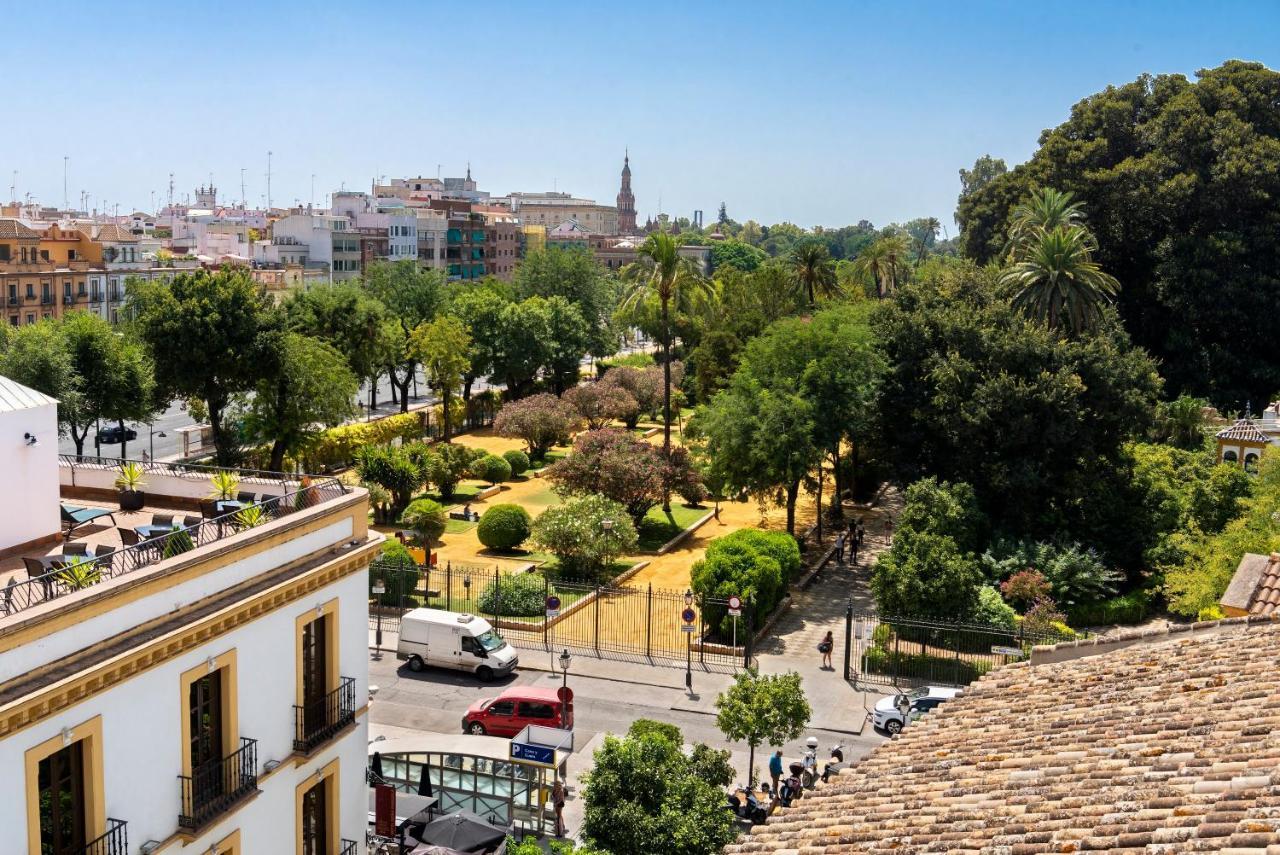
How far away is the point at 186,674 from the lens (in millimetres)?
13742

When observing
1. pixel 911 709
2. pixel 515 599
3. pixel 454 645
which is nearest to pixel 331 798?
pixel 454 645

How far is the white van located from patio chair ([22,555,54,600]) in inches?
651

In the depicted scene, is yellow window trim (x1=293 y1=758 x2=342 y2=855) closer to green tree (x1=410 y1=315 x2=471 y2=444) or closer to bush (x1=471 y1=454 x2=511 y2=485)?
bush (x1=471 y1=454 x2=511 y2=485)

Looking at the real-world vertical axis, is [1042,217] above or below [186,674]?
above

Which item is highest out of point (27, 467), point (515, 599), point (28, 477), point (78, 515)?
point (27, 467)

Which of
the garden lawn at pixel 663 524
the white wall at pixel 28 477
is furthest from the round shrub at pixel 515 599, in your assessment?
the white wall at pixel 28 477

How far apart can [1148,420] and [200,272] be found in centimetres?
3545

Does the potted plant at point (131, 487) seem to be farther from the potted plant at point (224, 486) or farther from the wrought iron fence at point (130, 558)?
the wrought iron fence at point (130, 558)

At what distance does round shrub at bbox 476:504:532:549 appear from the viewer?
131 ft

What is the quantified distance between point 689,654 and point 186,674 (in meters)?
18.0

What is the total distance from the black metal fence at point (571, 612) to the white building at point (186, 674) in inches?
563

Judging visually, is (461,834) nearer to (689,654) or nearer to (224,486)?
(224,486)

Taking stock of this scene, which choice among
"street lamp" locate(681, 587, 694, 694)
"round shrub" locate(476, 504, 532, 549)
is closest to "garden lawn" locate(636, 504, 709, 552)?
"round shrub" locate(476, 504, 532, 549)

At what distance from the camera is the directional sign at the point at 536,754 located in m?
21.2
